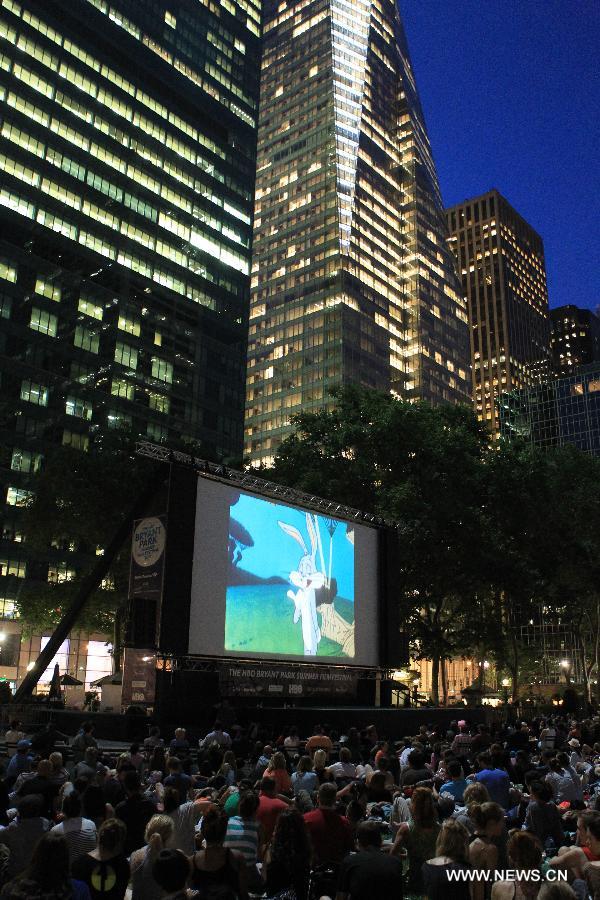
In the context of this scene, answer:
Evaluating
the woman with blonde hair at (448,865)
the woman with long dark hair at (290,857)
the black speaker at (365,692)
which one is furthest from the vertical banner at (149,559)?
the woman with blonde hair at (448,865)

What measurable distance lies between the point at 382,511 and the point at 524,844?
112ft

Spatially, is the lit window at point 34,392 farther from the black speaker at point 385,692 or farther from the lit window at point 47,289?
the black speaker at point 385,692

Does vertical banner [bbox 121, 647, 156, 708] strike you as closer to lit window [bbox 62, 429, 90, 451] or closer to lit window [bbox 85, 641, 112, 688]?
lit window [bbox 85, 641, 112, 688]

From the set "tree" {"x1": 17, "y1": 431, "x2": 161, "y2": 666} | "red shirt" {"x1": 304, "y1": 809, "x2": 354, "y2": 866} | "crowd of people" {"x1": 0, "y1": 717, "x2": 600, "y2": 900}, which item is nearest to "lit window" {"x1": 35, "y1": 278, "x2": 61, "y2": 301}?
"tree" {"x1": 17, "y1": 431, "x2": 161, "y2": 666}

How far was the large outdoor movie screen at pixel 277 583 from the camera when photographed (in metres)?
26.2

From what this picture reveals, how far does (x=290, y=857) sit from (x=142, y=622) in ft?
61.0

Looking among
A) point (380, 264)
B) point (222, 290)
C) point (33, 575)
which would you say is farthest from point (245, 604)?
point (380, 264)

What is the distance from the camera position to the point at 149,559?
2580cm

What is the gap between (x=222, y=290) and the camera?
100 metres

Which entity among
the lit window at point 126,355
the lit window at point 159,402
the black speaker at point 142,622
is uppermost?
the lit window at point 126,355

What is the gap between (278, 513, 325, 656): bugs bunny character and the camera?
2928cm

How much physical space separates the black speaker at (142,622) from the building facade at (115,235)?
4281cm

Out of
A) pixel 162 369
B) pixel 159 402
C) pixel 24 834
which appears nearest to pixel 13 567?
pixel 159 402

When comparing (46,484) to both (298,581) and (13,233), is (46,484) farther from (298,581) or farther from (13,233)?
(13,233)
